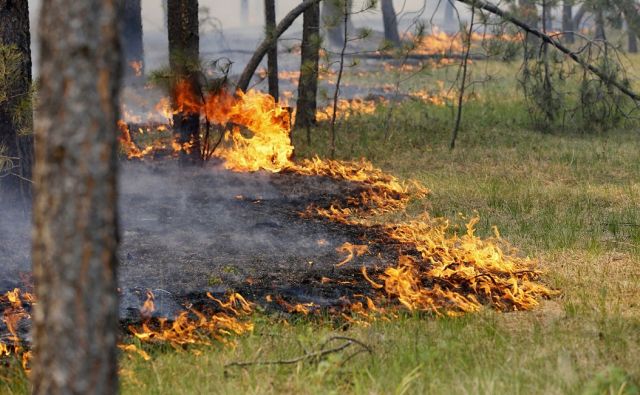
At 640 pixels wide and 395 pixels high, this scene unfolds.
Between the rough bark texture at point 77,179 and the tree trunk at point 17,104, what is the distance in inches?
179

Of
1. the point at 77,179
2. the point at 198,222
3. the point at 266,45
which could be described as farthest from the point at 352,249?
the point at 266,45

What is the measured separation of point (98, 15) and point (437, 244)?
4.93 m

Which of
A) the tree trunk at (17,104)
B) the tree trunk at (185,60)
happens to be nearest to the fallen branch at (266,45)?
the tree trunk at (185,60)

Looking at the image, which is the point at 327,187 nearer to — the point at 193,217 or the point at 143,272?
Result: the point at 193,217

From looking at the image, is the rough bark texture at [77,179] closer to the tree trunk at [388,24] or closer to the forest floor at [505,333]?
the forest floor at [505,333]

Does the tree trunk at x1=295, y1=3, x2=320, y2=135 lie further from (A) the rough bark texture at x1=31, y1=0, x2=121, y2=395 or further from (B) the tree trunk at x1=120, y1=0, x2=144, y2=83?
(A) the rough bark texture at x1=31, y1=0, x2=121, y2=395

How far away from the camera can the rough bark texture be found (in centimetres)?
253

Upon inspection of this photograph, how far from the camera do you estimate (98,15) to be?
2.55 metres

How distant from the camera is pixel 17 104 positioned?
7.20 metres

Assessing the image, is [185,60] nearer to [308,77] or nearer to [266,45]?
[266,45]

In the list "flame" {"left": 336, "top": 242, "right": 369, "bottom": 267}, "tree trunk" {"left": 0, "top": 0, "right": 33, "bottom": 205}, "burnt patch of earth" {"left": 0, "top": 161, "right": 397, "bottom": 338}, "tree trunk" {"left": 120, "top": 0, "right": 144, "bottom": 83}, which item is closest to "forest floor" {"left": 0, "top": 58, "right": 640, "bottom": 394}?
"burnt patch of earth" {"left": 0, "top": 161, "right": 397, "bottom": 338}

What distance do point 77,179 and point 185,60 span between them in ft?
24.0

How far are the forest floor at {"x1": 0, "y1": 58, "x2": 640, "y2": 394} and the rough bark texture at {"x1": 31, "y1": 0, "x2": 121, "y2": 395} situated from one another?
1.44m

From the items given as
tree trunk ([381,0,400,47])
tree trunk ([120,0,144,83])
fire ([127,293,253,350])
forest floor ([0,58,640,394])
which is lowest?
fire ([127,293,253,350])
